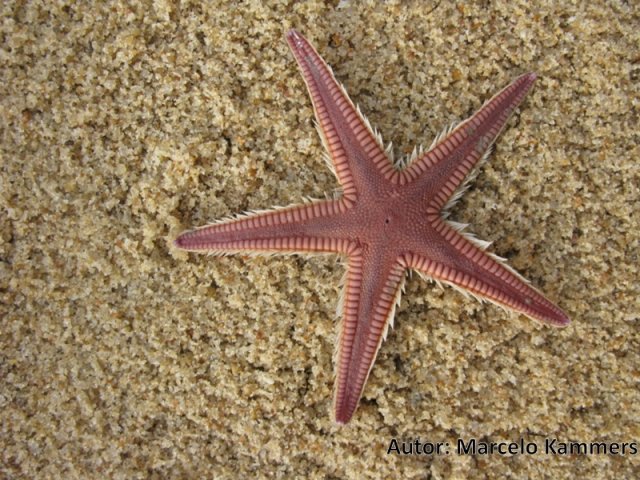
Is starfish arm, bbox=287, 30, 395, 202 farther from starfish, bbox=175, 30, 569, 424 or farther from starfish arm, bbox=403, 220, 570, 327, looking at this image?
starfish arm, bbox=403, 220, 570, 327

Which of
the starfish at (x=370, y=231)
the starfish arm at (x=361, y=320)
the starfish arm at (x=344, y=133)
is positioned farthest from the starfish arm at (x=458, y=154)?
the starfish arm at (x=361, y=320)

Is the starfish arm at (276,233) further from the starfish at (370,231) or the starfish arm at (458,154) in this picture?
the starfish arm at (458,154)

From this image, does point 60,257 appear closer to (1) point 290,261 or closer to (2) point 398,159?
(1) point 290,261

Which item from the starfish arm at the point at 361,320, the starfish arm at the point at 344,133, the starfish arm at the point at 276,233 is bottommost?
the starfish arm at the point at 361,320

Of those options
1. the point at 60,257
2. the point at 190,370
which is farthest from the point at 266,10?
the point at 190,370

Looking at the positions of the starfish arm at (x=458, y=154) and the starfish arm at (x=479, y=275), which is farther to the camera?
the starfish arm at (x=458, y=154)

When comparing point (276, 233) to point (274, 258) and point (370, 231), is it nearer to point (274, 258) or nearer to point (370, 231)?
point (274, 258)

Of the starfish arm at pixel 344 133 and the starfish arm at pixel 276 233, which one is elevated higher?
the starfish arm at pixel 344 133
